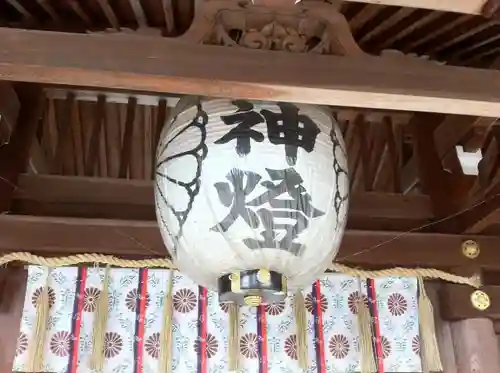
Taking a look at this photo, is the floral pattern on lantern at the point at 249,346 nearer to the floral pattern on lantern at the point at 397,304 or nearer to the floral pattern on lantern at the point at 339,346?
the floral pattern on lantern at the point at 339,346

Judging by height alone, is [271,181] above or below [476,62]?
below

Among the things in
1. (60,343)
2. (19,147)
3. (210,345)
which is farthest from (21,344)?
(19,147)

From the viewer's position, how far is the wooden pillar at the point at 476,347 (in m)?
2.56

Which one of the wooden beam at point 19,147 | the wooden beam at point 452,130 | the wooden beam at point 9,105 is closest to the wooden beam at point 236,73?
the wooden beam at point 452,130

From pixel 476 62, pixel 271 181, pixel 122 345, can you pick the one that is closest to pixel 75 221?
pixel 122 345

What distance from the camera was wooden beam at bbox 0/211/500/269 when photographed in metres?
2.45

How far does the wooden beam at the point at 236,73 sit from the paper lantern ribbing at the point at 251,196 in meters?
0.24

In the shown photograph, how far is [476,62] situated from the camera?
2.49 meters

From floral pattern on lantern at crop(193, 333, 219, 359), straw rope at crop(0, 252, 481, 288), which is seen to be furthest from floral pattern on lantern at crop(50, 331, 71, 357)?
floral pattern on lantern at crop(193, 333, 219, 359)

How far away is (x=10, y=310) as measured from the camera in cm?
252

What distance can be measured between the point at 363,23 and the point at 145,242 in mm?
1153

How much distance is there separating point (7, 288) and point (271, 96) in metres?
1.44

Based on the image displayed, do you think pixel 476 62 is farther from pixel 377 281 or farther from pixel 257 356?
pixel 257 356

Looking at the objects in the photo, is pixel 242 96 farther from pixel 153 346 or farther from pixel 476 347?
pixel 476 347
